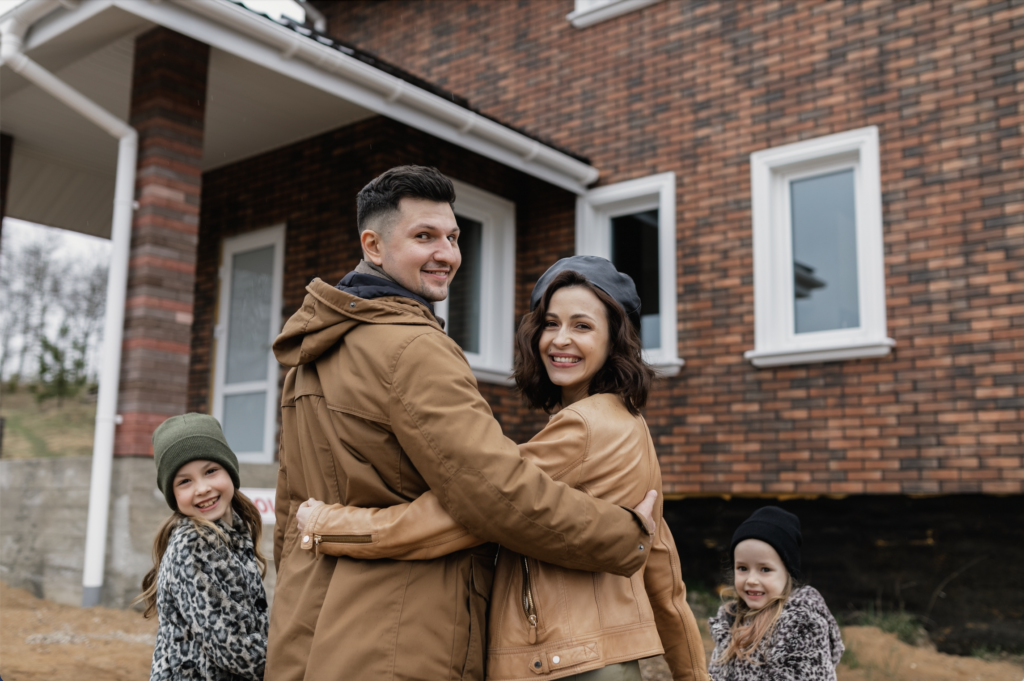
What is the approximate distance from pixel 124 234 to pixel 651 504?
5.40m

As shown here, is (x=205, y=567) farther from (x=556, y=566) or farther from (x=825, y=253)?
(x=825, y=253)

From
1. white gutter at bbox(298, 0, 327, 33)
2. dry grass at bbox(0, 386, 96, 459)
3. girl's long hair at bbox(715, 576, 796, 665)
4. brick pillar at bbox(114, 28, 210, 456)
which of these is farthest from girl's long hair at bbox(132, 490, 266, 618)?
dry grass at bbox(0, 386, 96, 459)

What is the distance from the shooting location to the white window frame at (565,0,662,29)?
8.84 metres

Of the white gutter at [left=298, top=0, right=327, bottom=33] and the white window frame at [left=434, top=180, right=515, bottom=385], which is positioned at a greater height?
the white gutter at [left=298, top=0, right=327, bottom=33]

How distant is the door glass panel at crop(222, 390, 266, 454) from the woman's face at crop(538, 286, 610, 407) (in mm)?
7024

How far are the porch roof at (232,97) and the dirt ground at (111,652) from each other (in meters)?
3.87

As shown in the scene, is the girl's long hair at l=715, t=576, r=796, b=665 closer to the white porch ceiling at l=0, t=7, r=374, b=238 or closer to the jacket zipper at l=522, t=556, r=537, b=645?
the jacket zipper at l=522, t=556, r=537, b=645

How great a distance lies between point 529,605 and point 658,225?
6998mm

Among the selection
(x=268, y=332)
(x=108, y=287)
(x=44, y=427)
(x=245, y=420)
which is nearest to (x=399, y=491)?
(x=108, y=287)

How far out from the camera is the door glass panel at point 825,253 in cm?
745

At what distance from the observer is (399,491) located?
2047mm

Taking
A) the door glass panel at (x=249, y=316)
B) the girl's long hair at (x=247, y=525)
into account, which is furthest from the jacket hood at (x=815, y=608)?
the door glass panel at (x=249, y=316)

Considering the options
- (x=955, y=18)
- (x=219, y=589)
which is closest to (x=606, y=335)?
(x=219, y=589)

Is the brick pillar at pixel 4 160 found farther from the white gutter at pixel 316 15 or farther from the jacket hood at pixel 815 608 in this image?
the jacket hood at pixel 815 608
